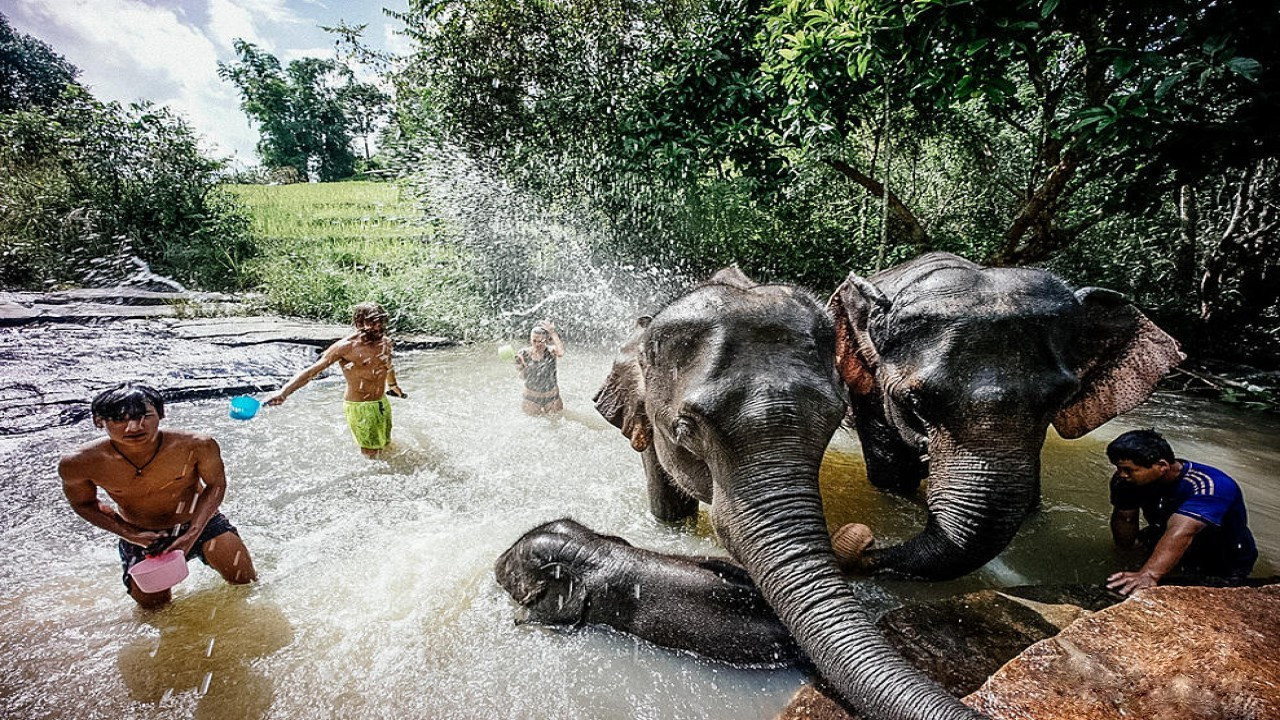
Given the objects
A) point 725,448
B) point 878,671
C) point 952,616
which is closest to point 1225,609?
point 952,616

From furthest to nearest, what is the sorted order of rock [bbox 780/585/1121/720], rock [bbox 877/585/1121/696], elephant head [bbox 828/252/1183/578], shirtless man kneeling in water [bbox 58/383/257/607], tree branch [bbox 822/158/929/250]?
tree branch [bbox 822/158/929/250] → shirtless man kneeling in water [bbox 58/383/257/607] → elephant head [bbox 828/252/1183/578] → rock [bbox 877/585/1121/696] → rock [bbox 780/585/1121/720]

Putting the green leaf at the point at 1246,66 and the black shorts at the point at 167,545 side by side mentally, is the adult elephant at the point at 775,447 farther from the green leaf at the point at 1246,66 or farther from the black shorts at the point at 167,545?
the green leaf at the point at 1246,66

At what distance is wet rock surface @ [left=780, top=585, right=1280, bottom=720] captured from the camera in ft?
6.83

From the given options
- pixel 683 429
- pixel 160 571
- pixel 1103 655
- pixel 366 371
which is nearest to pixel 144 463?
pixel 160 571

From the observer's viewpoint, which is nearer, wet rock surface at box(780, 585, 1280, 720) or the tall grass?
wet rock surface at box(780, 585, 1280, 720)

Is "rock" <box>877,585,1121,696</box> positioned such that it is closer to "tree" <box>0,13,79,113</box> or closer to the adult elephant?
the adult elephant

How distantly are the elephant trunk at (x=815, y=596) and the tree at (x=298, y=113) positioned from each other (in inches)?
2307

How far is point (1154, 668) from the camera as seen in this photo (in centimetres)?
223


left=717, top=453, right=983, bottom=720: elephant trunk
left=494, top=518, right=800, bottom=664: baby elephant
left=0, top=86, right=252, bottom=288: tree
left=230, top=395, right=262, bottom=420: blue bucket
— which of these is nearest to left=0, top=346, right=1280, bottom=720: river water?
left=494, top=518, right=800, bottom=664: baby elephant

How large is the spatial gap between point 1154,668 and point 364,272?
50.7 feet

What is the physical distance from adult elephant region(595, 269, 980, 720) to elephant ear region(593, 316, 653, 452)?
0.26m

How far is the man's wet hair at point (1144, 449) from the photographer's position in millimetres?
3340

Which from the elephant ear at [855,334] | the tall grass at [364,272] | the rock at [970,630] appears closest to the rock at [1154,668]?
the rock at [970,630]

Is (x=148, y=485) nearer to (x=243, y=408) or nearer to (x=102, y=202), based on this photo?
(x=243, y=408)
